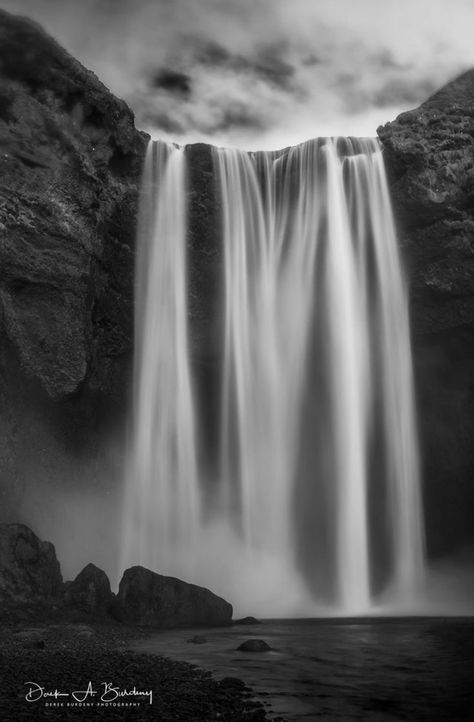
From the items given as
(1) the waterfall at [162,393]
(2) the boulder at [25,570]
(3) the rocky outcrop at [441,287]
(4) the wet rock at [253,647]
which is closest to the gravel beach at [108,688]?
(4) the wet rock at [253,647]

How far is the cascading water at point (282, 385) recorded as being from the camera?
92.2ft

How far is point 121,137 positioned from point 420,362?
16.1 m

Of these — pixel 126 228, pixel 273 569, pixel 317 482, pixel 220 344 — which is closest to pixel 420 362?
pixel 317 482

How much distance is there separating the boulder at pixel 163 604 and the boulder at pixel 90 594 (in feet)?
1.29

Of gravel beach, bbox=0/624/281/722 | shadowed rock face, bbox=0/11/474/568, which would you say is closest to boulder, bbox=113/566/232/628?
gravel beach, bbox=0/624/281/722

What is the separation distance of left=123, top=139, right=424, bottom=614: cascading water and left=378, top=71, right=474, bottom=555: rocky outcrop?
3.04 ft

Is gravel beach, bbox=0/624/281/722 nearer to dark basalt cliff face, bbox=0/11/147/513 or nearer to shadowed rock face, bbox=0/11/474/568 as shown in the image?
shadowed rock face, bbox=0/11/474/568

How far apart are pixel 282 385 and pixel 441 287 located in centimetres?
782

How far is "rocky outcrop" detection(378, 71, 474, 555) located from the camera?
2841 centimetres

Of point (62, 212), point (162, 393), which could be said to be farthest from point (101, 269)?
point (162, 393)

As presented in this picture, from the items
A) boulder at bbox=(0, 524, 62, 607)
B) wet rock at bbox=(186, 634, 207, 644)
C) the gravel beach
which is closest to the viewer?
the gravel beach

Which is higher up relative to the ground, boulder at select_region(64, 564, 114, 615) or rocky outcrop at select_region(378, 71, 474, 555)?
rocky outcrop at select_region(378, 71, 474, 555)

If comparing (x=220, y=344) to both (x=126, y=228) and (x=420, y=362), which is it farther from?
(x=420, y=362)

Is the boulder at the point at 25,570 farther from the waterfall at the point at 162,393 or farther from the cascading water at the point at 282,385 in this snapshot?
the cascading water at the point at 282,385
